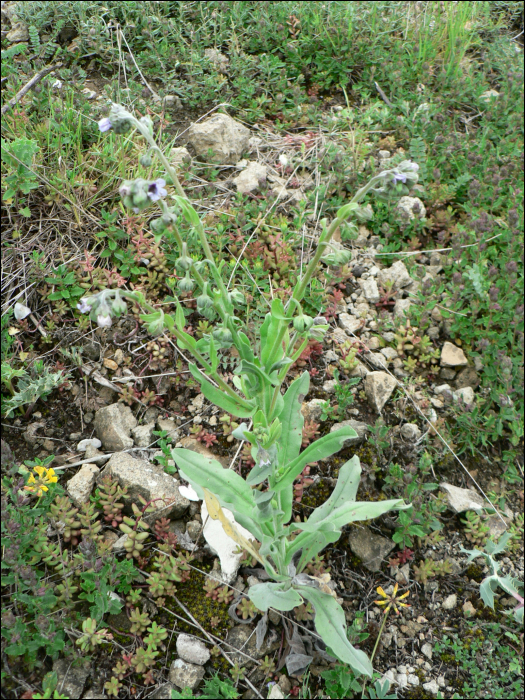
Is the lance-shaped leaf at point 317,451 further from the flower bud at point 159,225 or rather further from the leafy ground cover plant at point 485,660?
the leafy ground cover plant at point 485,660

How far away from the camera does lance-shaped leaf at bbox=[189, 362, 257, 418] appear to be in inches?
86.6

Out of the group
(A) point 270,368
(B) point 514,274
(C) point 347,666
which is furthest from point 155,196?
(B) point 514,274

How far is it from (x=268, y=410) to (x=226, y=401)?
20 cm

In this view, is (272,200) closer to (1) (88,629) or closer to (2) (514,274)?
(2) (514,274)

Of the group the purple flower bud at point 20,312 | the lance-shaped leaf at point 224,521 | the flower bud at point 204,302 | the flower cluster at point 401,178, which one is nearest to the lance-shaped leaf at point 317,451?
the lance-shaped leaf at point 224,521

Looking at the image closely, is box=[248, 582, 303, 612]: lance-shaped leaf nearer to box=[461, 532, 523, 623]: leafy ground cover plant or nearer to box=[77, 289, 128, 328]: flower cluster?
box=[461, 532, 523, 623]: leafy ground cover plant

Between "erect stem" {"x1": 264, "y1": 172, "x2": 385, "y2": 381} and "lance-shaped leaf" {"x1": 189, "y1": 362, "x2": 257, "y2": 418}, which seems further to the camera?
"lance-shaped leaf" {"x1": 189, "y1": 362, "x2": 257, "y2": 418}

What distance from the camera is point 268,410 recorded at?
2.32 meters

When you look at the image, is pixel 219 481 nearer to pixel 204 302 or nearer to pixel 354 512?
pixel 354 512

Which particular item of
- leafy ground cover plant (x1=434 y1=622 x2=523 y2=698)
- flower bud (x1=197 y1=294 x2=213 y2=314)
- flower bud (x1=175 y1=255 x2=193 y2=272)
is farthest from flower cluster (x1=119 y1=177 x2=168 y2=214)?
leafy ground cover plant (x1=434 y1=622 x2=523 y2=698)

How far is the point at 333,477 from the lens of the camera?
120 inches

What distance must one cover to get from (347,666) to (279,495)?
2.72ft

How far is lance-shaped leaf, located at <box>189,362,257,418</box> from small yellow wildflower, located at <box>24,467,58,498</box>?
3.13ft

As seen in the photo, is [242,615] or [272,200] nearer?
[242,615]
